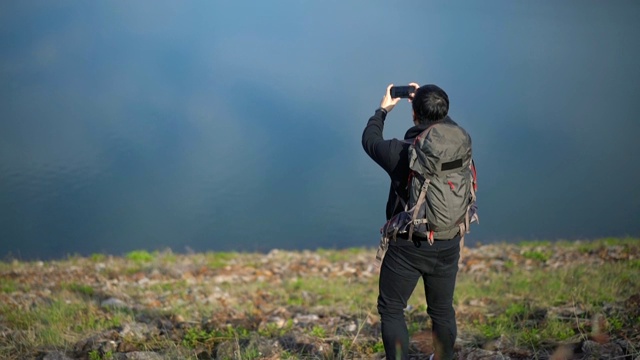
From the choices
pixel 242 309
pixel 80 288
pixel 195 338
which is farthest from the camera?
pixel 80 288

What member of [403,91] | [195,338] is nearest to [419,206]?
[403,91]

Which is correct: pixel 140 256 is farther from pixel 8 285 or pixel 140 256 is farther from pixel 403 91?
pixel 403 91

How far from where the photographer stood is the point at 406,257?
5031 millimetres

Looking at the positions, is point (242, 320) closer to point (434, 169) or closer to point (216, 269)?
point (434, 169)

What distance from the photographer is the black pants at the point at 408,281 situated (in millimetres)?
5020

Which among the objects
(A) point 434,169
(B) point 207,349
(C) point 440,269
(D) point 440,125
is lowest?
(B) point 207,349

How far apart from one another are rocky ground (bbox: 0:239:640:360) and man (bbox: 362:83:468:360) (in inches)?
45.0

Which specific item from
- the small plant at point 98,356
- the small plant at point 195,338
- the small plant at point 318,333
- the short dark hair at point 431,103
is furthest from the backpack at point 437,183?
the small plant at point 98,356

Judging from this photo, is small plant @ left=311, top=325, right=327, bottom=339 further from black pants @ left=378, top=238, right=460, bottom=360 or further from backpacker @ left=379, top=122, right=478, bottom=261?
backpacker @ left=379, top=122, right=478, bottom=261

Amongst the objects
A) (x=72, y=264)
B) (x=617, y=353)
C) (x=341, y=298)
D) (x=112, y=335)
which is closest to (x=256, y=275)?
(x=341, y=298)

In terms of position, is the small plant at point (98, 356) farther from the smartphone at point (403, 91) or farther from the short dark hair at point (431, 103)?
the short dark hair at point (431, 103)

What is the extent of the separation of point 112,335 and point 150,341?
0.48 metres

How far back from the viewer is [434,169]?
15.8ft

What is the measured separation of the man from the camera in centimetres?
500
